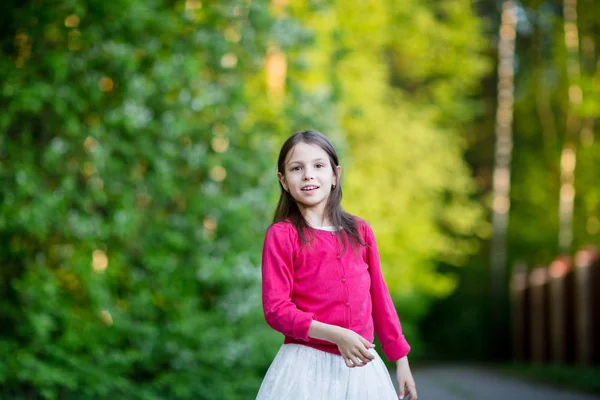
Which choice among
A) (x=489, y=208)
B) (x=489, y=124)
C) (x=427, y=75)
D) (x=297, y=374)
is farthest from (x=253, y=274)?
(x=489, y=124)

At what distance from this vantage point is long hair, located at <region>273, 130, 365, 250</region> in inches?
106

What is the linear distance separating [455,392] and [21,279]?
523 centimetres

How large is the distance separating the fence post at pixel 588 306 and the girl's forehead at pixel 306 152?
939cm

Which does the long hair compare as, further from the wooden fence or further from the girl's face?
the wooden fence

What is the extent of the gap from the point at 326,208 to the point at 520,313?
15491 mm

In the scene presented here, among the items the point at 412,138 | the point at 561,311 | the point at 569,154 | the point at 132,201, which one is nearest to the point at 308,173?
the point at 132,201

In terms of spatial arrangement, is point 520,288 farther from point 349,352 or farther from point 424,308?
point 349,352

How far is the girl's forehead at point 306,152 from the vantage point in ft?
8.81

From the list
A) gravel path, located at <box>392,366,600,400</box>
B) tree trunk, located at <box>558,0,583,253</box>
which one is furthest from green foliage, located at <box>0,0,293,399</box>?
tree trunk, located at <box>558,0,583,253</box>

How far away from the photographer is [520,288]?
57.2 ft

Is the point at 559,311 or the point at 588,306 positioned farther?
the point at 559,311

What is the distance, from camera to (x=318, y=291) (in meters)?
2.63

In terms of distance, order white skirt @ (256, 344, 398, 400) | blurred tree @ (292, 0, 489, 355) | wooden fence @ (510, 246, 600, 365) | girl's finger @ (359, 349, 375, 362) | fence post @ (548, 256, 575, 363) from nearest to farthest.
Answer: girl's finger @ (359, 349, 375, 362) → white skirt @ (256, 344, 398, 400) → wooden fence @ (510, 246, 600, 365) → fence post @ (548, 256, 575, 363) → blurred tree @ (292, 0, 489, 355)

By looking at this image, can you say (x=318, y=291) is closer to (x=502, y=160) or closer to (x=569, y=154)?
(x=569, y=154)
